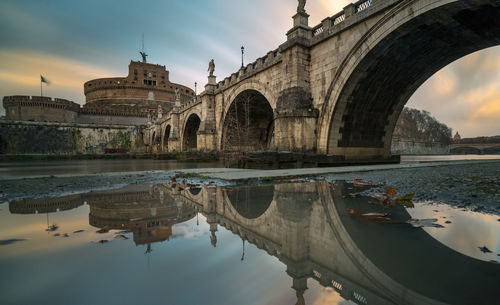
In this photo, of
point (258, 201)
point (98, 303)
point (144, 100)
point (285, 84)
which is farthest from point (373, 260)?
point (144, 100)

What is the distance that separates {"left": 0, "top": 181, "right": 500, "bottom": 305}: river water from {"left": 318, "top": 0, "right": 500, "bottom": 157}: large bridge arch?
8.72 m

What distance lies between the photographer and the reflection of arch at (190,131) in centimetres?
3185

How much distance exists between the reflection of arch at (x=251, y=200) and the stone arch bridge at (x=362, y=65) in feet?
25.8

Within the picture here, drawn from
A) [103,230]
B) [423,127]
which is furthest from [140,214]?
[423,127]

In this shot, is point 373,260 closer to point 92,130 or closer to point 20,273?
point 20,273

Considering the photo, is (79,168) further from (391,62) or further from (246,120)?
(391,62)

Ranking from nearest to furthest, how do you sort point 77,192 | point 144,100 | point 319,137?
point 77,192
point 319,137
point 144,100

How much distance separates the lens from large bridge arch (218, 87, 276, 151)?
19031 mm

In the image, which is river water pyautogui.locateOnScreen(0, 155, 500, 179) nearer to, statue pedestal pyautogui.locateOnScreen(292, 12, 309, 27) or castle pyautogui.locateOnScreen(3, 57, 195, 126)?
statue pedestal pyautogui.locateOnScreen(292, 12, 309, 27)

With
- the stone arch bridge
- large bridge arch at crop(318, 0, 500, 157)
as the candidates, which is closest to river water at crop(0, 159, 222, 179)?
the stone arch bridge

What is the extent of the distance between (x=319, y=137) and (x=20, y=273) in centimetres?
1146

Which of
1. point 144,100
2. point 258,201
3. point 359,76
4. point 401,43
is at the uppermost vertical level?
point 144,100

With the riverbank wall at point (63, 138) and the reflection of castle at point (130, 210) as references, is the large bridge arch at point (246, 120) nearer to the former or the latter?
the reflection of castle at point (130, 210)

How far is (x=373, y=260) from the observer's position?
1438mm
